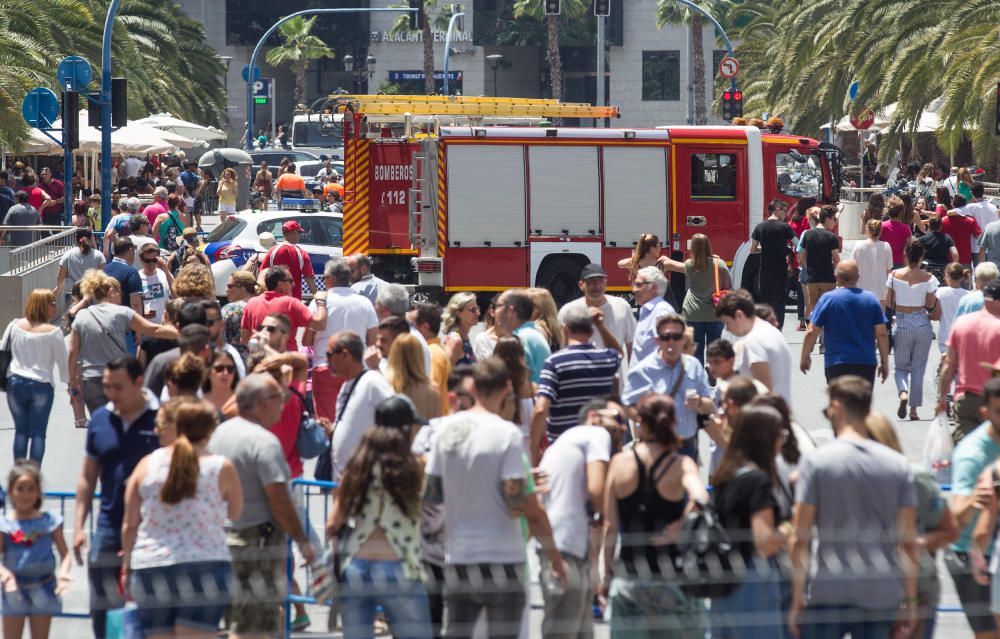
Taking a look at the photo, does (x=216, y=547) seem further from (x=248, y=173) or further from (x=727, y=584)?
(x=248, y=173)

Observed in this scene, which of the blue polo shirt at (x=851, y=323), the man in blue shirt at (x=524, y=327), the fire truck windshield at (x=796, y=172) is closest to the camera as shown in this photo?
the man in blue shirt at (x=524, y=327)

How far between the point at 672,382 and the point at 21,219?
15711 millimetres

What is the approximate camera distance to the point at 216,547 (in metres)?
6.05

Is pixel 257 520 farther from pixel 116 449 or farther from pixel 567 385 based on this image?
pixel 567 385

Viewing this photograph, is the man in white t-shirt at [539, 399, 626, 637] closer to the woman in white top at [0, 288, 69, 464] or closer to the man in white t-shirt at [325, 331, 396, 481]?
the man in white t-shirt at [325, 331, 396, 481]

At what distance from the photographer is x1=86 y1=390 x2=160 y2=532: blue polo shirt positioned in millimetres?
6660

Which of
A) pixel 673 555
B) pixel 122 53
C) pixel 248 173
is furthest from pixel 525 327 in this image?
pixel 248 173

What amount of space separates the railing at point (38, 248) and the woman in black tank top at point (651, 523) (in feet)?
46.9

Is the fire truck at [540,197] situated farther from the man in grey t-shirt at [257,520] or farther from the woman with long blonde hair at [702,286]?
the man in grey t-shirt at [257,520]

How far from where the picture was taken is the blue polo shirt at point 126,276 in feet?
42.0

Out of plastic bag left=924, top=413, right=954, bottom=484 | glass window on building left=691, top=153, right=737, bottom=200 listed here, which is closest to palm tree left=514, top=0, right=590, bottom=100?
glass window on building left=691, top=153, right=737, bottom=200

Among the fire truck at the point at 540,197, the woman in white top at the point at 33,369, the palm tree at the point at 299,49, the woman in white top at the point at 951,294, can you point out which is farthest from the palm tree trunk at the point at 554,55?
the woman in white top at the point at 33,369

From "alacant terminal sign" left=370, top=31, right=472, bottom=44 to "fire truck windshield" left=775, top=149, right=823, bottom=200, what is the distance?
2733 inches

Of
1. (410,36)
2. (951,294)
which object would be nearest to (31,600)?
(951,294)
